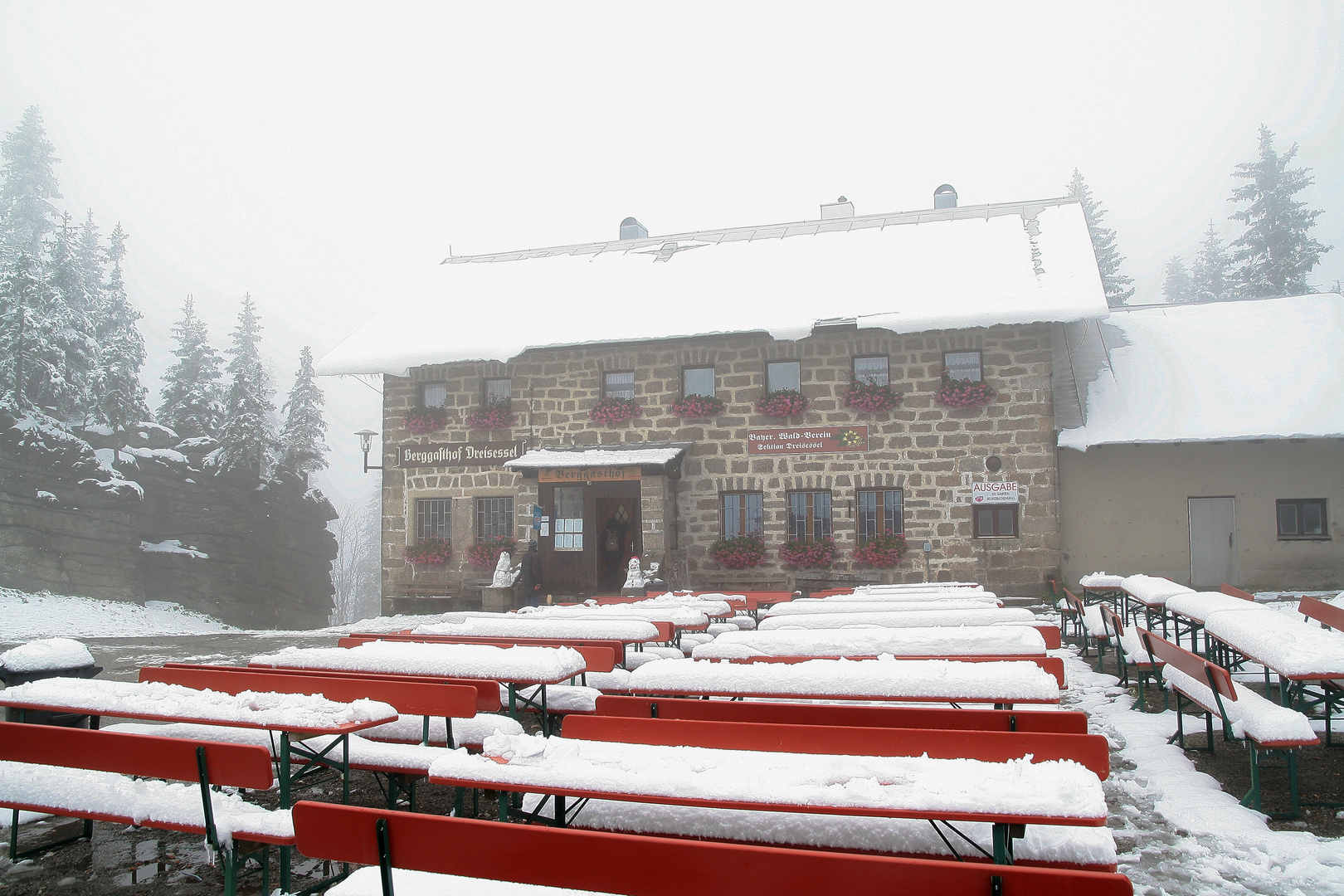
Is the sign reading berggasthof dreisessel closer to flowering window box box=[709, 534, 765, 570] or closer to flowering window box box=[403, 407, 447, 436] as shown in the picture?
flowering window box box=[403, 407, 447, 436]

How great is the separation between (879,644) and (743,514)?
10.3 m

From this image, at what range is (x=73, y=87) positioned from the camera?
183 m

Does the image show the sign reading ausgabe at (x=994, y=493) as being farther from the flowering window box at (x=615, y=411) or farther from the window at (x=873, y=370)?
the flowering window box at (x=615, y=411)

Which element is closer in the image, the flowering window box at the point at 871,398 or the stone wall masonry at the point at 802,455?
the stone wall masonry at the point at 802,455

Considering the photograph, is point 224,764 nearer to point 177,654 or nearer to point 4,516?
point 177,654

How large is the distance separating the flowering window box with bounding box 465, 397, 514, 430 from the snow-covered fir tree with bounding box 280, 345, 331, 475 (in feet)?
53.2

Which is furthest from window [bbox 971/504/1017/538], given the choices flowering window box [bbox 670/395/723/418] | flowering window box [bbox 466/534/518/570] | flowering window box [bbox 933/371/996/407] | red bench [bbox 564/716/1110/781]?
red bench [bbox 564/716/1110/781]

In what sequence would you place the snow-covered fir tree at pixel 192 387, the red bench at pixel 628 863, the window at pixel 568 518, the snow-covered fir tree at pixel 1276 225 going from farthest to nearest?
the snow-covered fir tree at pixel 192 387, the snow-covered fir tree at pixel 1276 225, the window at pixel 568 518, the red bench at pixel 628 863

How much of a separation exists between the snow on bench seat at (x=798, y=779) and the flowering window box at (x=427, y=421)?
14111mm

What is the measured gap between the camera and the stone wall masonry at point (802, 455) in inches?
551

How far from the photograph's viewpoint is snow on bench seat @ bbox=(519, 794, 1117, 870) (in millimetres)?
2418

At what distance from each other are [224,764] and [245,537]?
27.7m

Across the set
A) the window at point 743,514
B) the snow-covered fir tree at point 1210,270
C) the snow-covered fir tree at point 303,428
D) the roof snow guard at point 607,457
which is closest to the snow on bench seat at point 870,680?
the roof snow guard at point 607,457

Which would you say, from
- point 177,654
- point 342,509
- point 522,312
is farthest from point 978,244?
point 342,509
